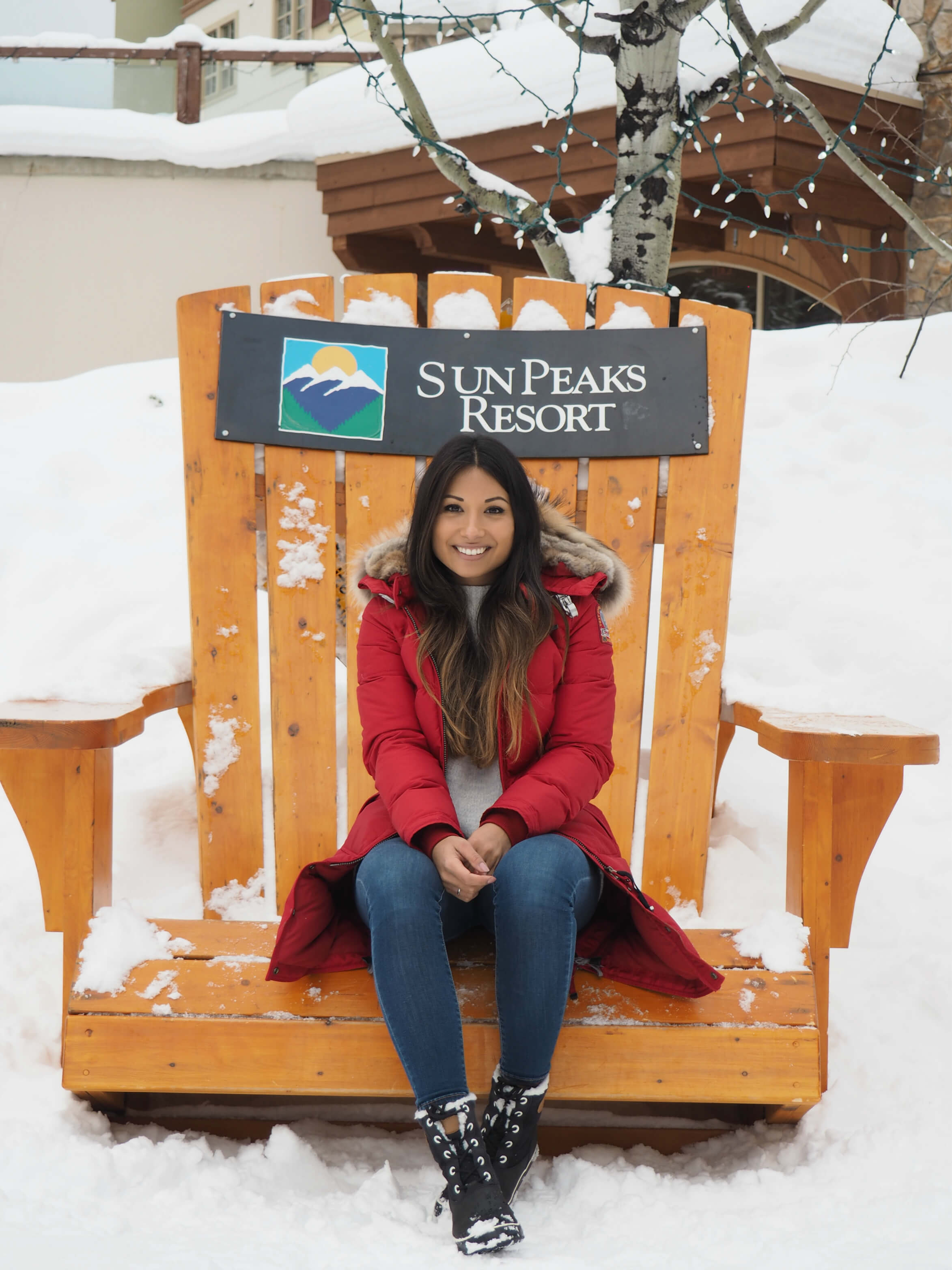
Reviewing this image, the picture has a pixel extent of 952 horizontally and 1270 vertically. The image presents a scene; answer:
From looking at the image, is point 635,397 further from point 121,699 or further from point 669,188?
point 121,699

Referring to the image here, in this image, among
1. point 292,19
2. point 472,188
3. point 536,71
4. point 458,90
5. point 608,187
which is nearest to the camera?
point 472,188

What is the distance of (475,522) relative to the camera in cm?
192

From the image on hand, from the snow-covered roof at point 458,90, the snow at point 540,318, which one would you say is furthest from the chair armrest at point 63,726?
the snow-covered roof at point 458,90

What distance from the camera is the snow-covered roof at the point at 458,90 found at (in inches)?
228

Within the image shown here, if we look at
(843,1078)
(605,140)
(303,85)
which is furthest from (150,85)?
(843,1078)

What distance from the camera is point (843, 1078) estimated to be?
1892mm

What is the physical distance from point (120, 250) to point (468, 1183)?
25.4ft

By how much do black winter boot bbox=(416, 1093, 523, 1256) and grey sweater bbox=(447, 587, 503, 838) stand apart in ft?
1.50

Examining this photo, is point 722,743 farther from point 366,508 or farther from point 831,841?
point 366,508

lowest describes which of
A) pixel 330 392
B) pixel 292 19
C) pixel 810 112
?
pixel 330 392

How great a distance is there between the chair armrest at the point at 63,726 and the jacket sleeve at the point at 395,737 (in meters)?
0.40

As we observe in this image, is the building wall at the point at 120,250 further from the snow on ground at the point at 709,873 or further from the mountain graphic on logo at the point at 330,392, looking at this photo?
the mountain graphic on logo at the point at 330,392

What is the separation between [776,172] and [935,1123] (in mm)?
5448

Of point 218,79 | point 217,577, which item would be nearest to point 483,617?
point 217,577
